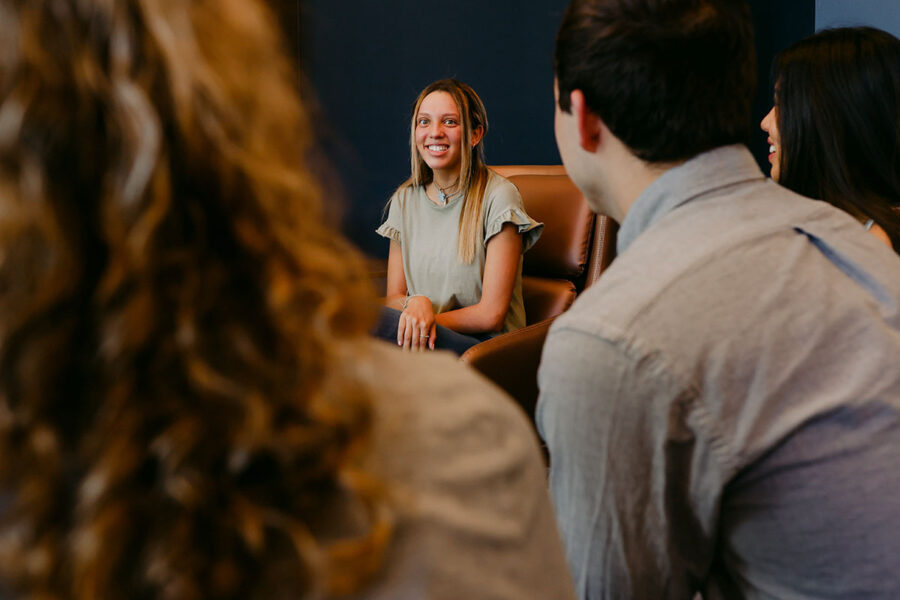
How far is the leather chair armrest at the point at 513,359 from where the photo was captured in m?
2.32

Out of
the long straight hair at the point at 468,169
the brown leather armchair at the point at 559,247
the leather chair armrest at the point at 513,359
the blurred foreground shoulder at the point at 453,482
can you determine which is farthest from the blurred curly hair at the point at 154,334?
the long straight hair at the point at 468,169

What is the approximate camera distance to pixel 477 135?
9.37 ft

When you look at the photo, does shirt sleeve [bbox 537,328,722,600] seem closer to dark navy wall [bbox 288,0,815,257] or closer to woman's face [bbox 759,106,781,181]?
woman's face [bbox 759,106,781,181]

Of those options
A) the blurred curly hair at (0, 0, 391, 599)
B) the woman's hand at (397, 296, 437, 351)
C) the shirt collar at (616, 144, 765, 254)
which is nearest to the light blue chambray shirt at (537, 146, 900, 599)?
the shirt collar at (616, 144, 765, 254)

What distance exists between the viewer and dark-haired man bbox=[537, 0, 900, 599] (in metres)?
0.82

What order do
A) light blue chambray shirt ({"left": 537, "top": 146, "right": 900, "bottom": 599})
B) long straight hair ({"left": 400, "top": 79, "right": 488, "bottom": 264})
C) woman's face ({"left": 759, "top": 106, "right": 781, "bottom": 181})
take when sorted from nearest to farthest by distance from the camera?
light blue chambray shirt ({"left": 537, "top": 146, "right": 900, "bottom": 599})
woman's face ({"left": 759, "top": 106, "right": 781, "bottom": 181})
long straight hair ({"left": 400, "top": 79, "right": 488, "bottom": 264})

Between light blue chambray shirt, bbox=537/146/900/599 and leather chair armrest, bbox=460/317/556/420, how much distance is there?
1412 millimetres

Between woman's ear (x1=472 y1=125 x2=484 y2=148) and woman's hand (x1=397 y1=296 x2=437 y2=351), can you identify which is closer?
woman's hand (x1=397 y1=296 x2=437 y2=351)

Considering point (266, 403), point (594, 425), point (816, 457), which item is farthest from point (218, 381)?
point (816, 457)

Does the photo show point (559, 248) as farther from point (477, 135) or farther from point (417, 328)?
point (417, 328)

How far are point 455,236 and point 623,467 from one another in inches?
80.0

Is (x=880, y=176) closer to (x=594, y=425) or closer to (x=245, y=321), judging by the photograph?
(x=594, y=425)

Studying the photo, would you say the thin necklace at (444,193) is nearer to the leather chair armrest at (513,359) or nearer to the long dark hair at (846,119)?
the leather chair armrest at (513,359)

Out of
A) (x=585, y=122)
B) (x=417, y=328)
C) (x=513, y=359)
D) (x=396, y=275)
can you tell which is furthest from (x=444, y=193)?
(x=585, y=122)
